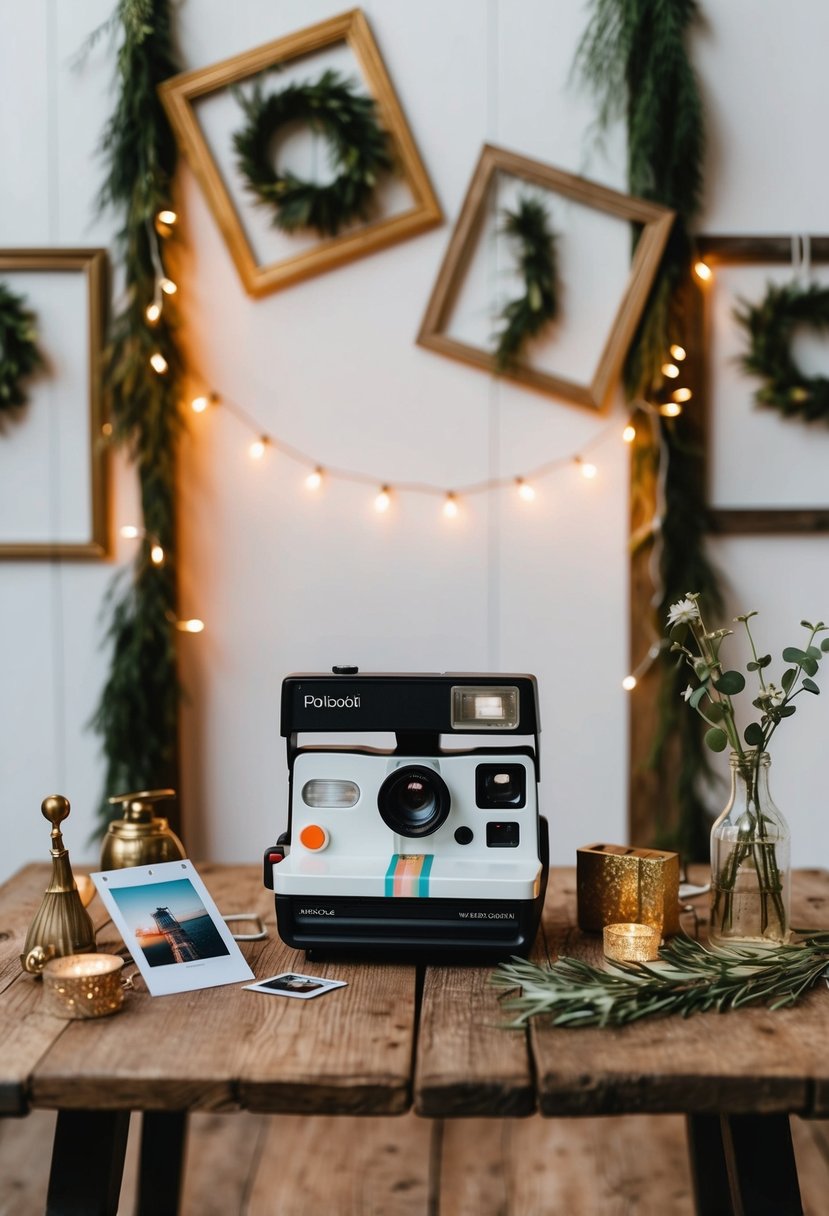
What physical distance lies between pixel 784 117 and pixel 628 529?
A: 38.1 inches

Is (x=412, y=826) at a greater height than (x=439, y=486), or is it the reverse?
(x=439, y=486)

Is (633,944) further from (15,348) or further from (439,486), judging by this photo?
(15,348)

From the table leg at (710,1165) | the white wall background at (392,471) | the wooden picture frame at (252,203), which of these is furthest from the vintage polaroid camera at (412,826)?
the wooden picture frame at (252,203)

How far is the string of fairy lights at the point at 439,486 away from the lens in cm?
249

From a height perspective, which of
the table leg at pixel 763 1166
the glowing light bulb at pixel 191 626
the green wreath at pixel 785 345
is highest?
the green wreath at pixel 785 345

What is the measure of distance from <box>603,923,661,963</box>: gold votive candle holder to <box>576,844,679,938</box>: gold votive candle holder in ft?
0.35

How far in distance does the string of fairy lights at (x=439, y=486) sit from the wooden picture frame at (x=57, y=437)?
121mm

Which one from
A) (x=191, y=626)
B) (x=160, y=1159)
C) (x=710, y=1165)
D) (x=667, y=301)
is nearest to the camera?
(x=710, y=1165)

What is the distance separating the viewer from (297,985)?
1.39 metres

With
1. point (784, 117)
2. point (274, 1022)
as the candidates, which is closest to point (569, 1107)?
point (274, 1022)

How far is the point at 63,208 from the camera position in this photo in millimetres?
2543

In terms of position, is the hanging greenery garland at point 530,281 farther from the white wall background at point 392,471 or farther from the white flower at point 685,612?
the white flower at point 685,612

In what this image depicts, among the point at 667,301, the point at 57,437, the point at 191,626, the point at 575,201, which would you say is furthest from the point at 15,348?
the point at 667,301

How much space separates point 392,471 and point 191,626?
573 millimetres
